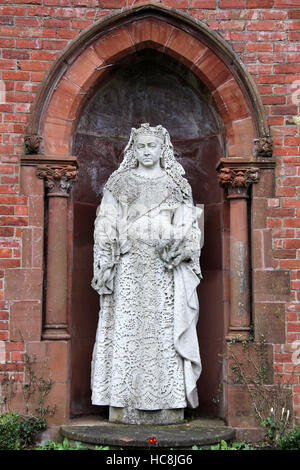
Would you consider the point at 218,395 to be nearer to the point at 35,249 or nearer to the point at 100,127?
the point at 35,249

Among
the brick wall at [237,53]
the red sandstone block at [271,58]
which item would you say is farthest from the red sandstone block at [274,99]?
the red sandstone block at [271,58]

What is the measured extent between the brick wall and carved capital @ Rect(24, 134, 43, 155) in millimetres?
108

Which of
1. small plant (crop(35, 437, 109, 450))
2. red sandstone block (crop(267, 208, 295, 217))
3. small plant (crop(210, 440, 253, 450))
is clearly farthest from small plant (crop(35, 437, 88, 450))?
red sandstone block (crop(267, 208, 295, 217))

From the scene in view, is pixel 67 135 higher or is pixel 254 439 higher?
pixel 67 135

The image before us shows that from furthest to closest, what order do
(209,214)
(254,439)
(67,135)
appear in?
(209,214), (67,135), (254,439)

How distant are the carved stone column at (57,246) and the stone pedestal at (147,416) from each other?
3.22 feet

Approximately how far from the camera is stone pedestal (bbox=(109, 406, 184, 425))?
6.64 m

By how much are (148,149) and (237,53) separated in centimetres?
144

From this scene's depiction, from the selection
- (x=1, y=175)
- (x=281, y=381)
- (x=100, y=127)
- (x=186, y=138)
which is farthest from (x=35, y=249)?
(x=281, y=381)

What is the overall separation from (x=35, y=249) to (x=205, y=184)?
2.18 metres

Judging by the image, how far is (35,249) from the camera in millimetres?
6953

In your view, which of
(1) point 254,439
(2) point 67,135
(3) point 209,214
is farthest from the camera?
(3) point 209,214

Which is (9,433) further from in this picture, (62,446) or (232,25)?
(232,25)

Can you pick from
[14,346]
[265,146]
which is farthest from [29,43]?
[14,346]
